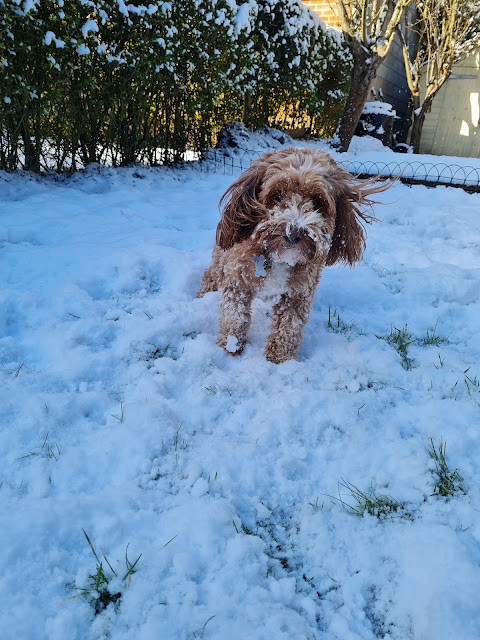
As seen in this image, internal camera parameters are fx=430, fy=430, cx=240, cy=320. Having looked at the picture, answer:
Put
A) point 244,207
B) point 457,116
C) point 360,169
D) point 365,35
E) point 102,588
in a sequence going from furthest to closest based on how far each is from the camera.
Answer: point 457,116
point 365,35
point 360,169
point 244,207
point 102,588

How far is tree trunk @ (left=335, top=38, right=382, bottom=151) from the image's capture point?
32.6 feet

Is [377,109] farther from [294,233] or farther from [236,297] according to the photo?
[294,233]

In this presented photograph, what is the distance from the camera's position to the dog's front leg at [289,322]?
2857mm

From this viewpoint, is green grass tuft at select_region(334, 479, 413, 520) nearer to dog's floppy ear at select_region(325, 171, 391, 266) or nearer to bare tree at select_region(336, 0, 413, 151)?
dog's floppy ear at select_region(325, 171, 391, 266)

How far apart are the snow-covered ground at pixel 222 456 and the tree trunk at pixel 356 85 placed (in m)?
7.77

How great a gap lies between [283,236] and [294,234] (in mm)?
67

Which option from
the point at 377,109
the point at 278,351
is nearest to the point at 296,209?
the point at 278,351

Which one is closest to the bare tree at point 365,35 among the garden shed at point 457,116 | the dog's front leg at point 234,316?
the garden shed at point 457,116

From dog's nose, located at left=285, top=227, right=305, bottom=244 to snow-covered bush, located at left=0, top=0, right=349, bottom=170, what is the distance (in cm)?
399

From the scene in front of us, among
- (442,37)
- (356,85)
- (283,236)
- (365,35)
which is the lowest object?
(283,236)

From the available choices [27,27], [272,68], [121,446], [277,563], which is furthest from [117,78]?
[277,563]

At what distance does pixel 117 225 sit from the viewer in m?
4.77

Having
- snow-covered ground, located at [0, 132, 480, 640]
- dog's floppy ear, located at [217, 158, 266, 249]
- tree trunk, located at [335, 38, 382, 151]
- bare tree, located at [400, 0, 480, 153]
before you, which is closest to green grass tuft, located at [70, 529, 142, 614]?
snow-covered ground, located at [0, 132, 480, 640]

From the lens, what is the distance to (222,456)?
2.00 meters
